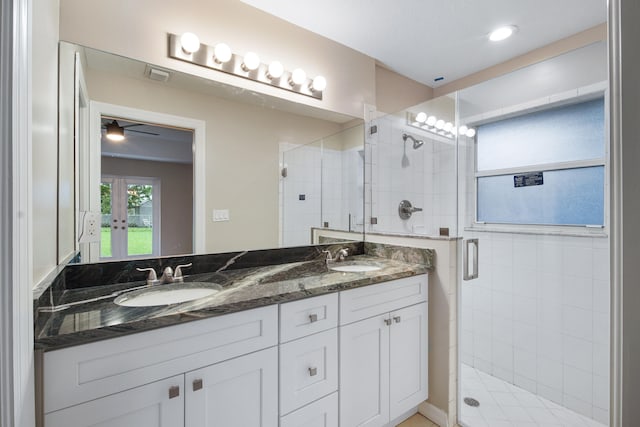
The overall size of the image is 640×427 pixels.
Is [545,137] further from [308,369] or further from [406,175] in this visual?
[308,369]

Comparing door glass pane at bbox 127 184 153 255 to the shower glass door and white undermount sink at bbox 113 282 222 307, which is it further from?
the shower glass door

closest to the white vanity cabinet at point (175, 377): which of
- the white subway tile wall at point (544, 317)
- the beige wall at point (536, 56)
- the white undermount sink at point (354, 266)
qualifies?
the white undermount sink at point (354, 266)

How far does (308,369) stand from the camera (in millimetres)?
1292

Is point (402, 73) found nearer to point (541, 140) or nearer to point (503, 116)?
point (503, 116)

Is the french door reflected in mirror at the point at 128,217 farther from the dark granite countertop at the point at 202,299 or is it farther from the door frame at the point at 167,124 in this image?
the dark granite countertop at the point at 202,299

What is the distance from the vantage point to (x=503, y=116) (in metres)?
2.33

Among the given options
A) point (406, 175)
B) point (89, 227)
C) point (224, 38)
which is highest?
point (224, 38)

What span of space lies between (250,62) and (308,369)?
1.67 m

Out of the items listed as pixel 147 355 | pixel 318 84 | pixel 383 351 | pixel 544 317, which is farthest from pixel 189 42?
pixel 544 317

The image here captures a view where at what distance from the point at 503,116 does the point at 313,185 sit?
1.58 m

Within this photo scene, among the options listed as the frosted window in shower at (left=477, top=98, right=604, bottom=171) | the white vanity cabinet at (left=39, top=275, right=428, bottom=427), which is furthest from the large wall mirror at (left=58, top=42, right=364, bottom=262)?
the frosted window in shower at (left=477, top=98, right=604, bottom=171)

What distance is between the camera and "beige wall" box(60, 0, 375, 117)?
1.39m
